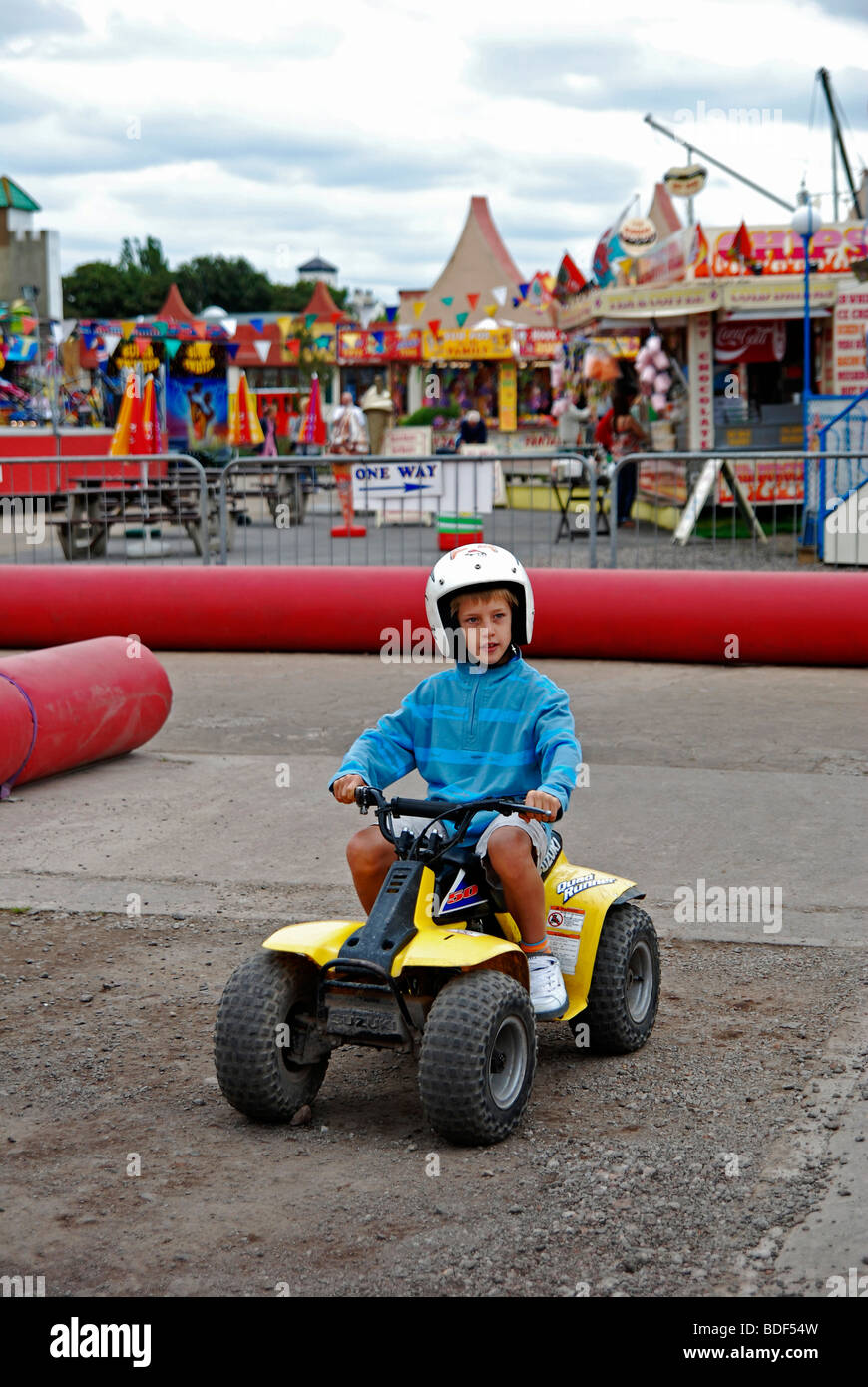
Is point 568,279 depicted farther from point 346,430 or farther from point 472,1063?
point 472,1063

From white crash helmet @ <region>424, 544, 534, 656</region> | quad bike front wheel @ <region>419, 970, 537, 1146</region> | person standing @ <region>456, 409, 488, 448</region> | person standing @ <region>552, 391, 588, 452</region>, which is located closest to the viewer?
quad bike front wheel @ <region>419, 970, 537, 1146</region>

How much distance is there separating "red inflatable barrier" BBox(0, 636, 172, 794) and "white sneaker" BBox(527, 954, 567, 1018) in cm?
346

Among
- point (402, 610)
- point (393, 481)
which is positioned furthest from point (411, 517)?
point (402, 610)

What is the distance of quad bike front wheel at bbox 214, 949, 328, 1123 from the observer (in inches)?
131

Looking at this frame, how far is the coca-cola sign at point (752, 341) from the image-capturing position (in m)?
19.0

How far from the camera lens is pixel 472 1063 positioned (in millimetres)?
3164

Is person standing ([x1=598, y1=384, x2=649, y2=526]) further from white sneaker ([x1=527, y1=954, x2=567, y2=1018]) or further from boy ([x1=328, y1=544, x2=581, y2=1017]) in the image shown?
white sneaker ([x1=527, y1=954, x2=567, y2=1018])

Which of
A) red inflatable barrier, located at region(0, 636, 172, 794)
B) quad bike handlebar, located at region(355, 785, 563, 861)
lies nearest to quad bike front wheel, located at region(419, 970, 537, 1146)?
quad bike handlebar, located at region(355, 785, 563, 861)

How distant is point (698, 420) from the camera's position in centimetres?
1934

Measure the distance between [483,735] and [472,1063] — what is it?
0.94m

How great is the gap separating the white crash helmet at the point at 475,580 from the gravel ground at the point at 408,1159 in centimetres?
115

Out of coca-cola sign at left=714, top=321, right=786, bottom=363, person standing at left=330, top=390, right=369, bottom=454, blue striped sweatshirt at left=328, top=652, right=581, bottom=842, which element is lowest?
blue striped sweatshirt at left=328, top=652, right=581, bottom=842

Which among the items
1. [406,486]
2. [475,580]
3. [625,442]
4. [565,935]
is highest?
[625,442]

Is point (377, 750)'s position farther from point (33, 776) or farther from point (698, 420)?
point (698, 420)
